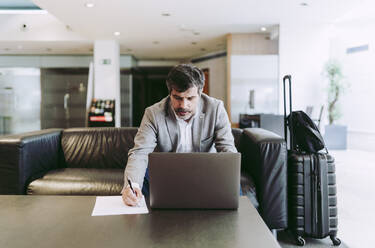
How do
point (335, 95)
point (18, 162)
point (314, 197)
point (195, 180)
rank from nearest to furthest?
point (195, 180) → point (314, 197) → point (18, 162) → point (335, 95)

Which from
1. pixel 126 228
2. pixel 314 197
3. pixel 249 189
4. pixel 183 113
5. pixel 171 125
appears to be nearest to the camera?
pixel 126 228

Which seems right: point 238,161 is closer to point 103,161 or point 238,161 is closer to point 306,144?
point 306,144

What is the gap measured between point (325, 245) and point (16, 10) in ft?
28.0

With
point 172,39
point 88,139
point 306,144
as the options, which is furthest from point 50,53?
point 306,144

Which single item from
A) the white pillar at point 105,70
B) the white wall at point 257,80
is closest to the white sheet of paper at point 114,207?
the white wall at point 257,80

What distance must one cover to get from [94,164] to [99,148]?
0.57 feet

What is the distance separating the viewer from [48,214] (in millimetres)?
1084

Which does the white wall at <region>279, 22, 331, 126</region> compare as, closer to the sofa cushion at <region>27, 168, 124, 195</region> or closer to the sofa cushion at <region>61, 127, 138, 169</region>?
the sofa cushion at <region>61, 127, 138, 169</region>

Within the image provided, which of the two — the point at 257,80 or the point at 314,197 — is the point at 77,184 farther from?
the point at 257,80

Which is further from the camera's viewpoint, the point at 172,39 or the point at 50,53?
the point at 50,53

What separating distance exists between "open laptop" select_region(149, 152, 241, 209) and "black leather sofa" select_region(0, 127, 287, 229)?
4.20 feet

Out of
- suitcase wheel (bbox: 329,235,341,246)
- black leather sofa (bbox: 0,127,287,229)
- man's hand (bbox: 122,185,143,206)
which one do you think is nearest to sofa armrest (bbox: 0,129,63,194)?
black leather sofa (bbox: 0,127,287,229)

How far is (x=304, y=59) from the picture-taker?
6.57m

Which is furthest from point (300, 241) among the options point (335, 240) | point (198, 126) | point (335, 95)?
point (335, 95)
